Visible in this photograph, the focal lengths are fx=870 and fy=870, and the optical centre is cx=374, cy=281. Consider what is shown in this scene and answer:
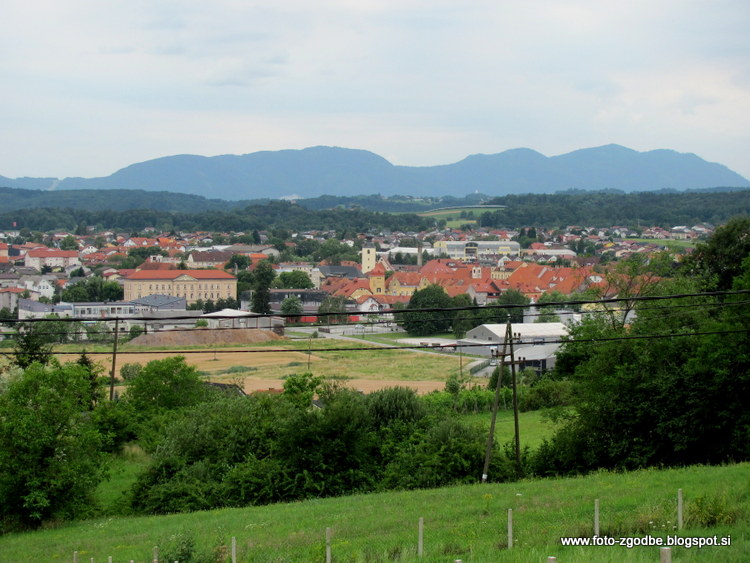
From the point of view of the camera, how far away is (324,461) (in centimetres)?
1973

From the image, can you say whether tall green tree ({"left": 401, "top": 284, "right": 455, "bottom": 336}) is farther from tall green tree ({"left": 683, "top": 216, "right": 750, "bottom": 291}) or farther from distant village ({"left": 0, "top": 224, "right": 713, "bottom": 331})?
tall green tree ({"left": 683, "top": 216, "right": 750, "bottom": 291})

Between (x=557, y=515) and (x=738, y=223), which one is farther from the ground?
(x=738, y=223)

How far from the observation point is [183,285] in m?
106

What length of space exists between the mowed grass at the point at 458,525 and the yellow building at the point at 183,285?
8684 centimetres

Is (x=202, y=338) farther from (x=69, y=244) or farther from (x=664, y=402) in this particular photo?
(x=69, y=244)

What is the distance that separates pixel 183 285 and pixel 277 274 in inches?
671

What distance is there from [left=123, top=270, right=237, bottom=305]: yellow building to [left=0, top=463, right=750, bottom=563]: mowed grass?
86.8 m

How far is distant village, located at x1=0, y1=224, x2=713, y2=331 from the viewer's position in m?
90.2

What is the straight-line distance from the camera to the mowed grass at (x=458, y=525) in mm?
9695

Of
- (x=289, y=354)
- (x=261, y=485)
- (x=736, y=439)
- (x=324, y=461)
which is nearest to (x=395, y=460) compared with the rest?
(x=324, y=461)

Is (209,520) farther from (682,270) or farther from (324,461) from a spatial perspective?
(682,270)

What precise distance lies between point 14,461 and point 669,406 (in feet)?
43.9

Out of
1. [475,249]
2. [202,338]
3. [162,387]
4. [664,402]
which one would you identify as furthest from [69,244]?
[664,402]

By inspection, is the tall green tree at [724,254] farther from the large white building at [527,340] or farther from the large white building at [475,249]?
the large white building at [475,249]
